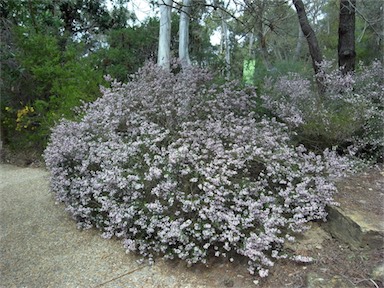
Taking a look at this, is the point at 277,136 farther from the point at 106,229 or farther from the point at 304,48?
the point at 304,48

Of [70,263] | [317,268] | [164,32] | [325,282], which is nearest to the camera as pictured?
[325,282]

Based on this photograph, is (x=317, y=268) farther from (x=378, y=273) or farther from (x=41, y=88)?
(x=41, y=88)

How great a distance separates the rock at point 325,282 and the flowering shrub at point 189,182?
0.27 m

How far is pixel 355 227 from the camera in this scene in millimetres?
2529

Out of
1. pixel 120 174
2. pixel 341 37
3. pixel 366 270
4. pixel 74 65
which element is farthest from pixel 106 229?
pixel 341 37

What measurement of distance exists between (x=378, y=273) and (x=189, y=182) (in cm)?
147

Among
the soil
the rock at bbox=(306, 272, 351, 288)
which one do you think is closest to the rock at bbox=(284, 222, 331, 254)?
the soil

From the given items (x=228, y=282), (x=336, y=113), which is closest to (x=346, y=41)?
(x=336, y=113)

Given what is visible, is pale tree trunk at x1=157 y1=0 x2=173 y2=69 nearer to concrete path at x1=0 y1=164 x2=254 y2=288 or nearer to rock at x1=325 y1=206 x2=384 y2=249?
concrete path at x1=0 y1=164 x2=254 y2=288

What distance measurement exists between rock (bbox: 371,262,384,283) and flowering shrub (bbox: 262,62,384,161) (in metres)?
1.62

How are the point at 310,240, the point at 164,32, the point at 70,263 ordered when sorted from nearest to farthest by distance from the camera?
the point at 310,240
the point at 70,263
the point at 164,32

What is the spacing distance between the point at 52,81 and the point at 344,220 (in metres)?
5.44

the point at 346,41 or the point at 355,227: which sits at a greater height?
the point at 346,41

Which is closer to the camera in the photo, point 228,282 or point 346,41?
point 228,282
